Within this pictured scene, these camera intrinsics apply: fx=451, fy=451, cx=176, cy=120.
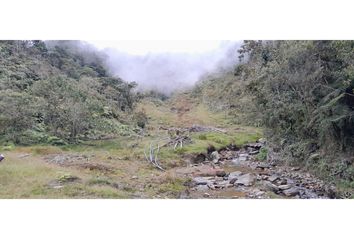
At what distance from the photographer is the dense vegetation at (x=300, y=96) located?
709 centimetres

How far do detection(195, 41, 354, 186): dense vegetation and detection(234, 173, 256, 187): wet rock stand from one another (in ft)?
2.25

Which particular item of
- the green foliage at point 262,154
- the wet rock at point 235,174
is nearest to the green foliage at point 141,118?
the wet rock at point 235,174

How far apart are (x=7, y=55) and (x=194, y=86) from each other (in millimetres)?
3081

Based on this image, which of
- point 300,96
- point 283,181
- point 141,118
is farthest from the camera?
point 141,118

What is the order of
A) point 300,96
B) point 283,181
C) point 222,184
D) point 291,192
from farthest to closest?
point 300,96
point 222,184
point 283,181
point 291,192

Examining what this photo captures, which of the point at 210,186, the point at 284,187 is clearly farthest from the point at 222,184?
the point at 284,187

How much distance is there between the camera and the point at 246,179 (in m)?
7.16

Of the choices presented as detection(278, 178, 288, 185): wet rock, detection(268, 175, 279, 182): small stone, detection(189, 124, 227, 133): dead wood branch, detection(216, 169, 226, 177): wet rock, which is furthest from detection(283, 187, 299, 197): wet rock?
detection(189, 124, 227, 133): dead wood branch

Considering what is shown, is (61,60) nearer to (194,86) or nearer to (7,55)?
(7,55)

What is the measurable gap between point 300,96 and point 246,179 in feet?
5.31

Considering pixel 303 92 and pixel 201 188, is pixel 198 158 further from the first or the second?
pixel 303 92

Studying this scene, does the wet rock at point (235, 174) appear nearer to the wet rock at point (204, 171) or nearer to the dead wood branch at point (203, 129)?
the wet rock at point (204, 171)

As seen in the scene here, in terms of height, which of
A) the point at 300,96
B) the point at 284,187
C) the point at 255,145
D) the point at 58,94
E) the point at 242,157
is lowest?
the point at 284,187

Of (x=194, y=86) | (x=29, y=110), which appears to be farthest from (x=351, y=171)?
(x=29, y=110)
